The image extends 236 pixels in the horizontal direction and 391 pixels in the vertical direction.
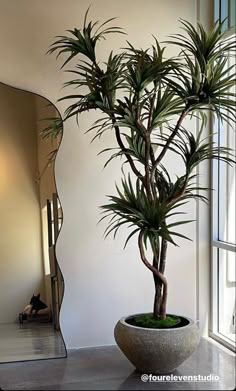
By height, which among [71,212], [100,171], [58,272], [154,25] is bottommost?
[58,272]

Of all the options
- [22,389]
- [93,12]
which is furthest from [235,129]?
[22,389]

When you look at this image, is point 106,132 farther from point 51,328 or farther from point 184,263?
point 51,328

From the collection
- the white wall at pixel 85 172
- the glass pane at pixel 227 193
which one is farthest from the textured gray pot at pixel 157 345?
the glass pane at pixel 227 193

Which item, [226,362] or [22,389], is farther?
[226,362]

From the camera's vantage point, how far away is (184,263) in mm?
4141

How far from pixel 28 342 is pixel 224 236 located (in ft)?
5.49

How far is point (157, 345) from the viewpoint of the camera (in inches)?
125

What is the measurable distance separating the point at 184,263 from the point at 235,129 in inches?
43.6

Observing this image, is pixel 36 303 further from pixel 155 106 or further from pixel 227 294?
pixel 155 106

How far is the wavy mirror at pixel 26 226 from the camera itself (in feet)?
12.3

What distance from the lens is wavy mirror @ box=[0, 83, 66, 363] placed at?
12.3 ft

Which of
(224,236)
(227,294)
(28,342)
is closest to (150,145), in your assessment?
(224,236)

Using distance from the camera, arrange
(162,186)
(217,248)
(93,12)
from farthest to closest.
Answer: (217,248) < (93,12) < (162,186)

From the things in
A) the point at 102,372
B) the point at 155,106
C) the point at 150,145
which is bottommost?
the point at 102,372
